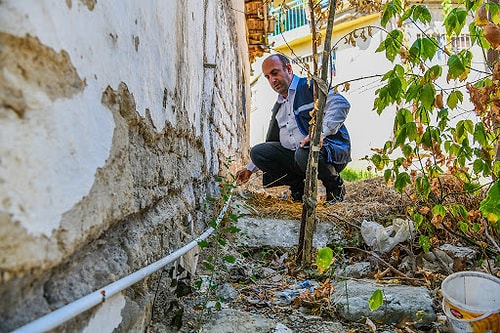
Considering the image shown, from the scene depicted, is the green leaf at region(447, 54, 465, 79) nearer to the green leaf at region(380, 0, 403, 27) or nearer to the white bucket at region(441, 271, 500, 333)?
the green leaf at region(380, 0, 403, 27)

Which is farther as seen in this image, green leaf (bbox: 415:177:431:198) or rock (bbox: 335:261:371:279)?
rock (bbox: 335:261:371:279)

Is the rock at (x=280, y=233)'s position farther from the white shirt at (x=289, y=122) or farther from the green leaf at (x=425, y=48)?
the green leaf at (x=425, y=48)

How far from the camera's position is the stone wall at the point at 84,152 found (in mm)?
474

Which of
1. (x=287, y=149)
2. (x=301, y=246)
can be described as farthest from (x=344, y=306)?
(x=287, y=149)

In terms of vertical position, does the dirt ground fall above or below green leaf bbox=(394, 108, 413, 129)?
below

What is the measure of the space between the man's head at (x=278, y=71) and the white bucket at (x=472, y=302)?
211cm

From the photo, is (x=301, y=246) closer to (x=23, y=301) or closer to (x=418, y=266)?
(x=418, y=266)

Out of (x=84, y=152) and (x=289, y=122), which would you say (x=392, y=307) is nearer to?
(x=84, y=152)

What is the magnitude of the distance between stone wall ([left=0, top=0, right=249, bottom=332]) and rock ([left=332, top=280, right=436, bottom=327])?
679mm

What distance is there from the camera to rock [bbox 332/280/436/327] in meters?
1.47

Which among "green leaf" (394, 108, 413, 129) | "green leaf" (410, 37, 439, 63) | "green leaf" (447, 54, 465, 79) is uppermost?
"green leaf" (410, 37, 439, 63)

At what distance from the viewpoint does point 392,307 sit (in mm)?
1499

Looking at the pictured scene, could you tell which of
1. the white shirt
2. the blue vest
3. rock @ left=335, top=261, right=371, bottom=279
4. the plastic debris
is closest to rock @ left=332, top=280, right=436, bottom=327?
rock @ left=335, top=261, right=371, bottom=279

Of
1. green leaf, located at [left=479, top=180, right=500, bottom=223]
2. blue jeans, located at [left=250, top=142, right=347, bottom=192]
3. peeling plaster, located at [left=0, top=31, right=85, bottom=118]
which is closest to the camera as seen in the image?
peeling plaster, located at [left=0, top=31, right=85, bottom=118]
